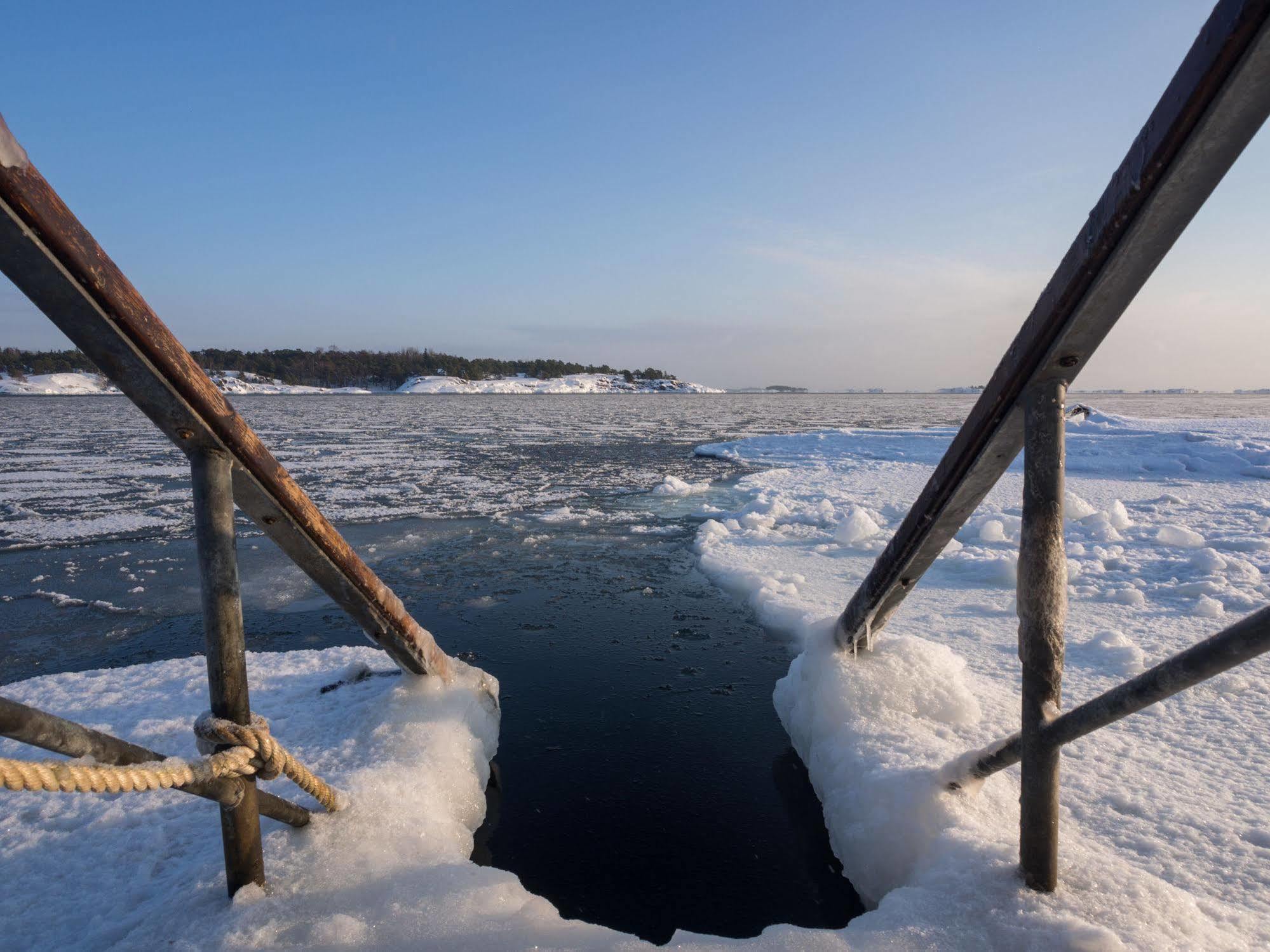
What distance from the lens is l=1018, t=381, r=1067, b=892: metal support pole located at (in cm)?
179

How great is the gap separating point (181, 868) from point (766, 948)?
6.39 feet

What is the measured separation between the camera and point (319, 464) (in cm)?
1432

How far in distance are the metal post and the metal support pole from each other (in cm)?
220

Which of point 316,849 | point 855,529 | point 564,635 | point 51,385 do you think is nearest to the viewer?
point 316,849

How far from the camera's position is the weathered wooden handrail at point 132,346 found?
131 centimetres

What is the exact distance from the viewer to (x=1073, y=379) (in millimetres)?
1805

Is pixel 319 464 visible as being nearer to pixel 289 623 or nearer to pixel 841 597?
pixel 289 623

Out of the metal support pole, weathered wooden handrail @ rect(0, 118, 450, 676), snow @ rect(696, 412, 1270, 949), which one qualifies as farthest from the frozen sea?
weathered wooden handrail @ rect(0, 118, 450, 676)

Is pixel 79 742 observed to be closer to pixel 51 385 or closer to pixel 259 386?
pixel 51 385

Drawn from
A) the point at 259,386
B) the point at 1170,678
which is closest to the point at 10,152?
the point at 1170,678

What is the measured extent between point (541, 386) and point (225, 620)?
4097 inches

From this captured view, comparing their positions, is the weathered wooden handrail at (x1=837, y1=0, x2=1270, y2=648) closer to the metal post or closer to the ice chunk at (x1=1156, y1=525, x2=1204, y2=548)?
the metal post

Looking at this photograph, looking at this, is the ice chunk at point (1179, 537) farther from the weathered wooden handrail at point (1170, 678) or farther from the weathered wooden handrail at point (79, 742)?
the weathered wooden handrail at point (79, 742)

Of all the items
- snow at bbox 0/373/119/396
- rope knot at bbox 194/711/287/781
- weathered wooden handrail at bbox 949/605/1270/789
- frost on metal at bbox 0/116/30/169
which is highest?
frost on metal at bbox 0/116/30/169
